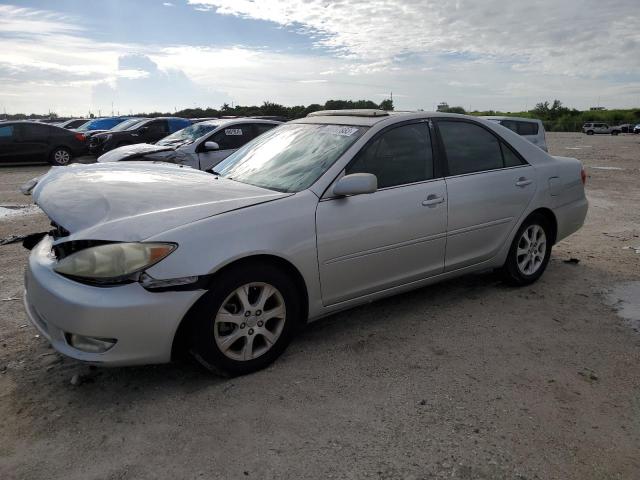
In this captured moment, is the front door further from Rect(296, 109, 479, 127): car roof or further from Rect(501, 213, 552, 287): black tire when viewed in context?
Rect(501, 213, 552, 287): black tire

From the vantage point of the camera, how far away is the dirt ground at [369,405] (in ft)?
7.97

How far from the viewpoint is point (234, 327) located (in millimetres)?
3092

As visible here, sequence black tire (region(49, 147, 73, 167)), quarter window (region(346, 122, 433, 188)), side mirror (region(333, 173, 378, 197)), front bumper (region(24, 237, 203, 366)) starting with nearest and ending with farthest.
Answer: front bumper (region(24, 237, 203, 366)), side mirror (region(333, 173, 378, 197)), quarter window (region(346, 122, 433, 188)), black tire (region(49, 147, 73, 167))

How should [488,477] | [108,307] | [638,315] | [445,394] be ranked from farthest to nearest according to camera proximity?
[638,315]
[445,394]
[108,307]
[488,477]

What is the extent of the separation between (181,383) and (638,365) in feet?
9.31

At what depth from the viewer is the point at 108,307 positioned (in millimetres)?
2691

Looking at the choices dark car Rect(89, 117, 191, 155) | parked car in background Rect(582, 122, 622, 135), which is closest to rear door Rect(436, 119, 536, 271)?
dark car Rect(89, 117, 191, 155)

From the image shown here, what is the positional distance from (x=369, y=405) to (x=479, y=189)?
2.10 m

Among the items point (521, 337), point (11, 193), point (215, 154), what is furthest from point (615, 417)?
point (11, 193)

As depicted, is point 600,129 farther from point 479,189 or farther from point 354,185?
point 354,185

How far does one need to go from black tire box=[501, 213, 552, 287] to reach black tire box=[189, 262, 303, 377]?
2.18m

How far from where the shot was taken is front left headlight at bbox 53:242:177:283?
276cm

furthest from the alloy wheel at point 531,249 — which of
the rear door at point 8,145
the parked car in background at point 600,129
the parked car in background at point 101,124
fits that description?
the parked car in background at point 600,129

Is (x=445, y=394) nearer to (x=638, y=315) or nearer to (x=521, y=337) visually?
(x=521, y=337)
